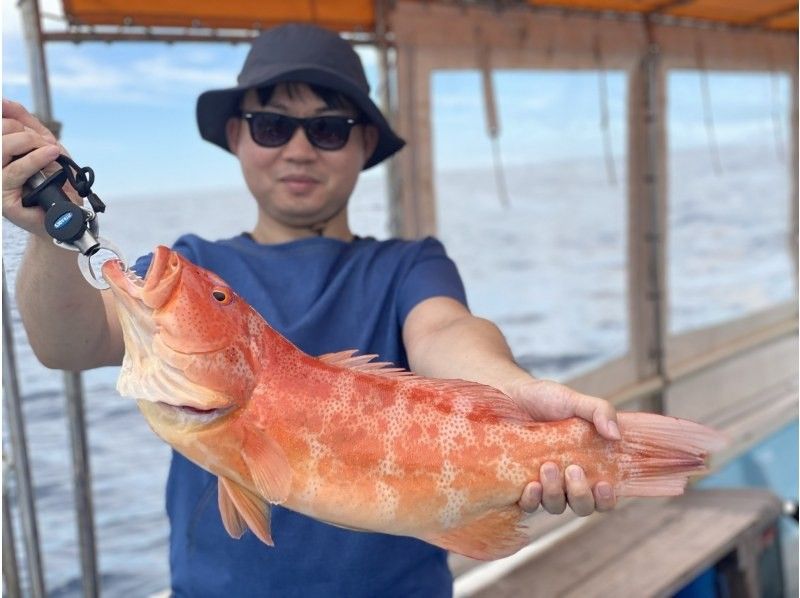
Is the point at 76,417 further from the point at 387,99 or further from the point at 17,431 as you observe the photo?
the point at 387,99

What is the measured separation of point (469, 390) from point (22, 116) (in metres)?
0.84

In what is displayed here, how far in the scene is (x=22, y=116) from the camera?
4.64 ft

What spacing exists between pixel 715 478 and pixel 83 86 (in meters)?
4.68

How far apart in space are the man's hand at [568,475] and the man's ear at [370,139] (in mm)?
1080

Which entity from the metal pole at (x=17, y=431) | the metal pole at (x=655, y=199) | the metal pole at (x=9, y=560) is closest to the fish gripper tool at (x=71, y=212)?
the metal pole at (x=17, y=431)

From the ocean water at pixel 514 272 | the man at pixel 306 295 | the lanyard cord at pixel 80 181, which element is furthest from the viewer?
the ocean water at pixel 514 272

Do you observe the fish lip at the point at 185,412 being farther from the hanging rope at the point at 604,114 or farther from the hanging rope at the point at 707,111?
the hanging rope at the point at 707,111

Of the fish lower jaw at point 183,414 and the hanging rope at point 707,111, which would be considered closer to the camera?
the fish lower jaw at point 183,414

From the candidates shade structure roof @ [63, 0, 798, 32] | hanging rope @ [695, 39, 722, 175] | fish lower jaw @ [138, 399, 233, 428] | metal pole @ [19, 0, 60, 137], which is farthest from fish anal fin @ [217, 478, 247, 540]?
hanging rope @ [695, 39, 722, 175]

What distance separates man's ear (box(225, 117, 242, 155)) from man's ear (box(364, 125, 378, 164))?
0.33m

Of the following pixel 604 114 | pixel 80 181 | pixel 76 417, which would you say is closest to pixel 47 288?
pixel 80 181

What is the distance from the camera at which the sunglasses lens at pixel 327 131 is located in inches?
81.5

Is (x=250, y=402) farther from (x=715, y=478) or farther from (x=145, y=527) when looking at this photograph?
(x=715, y=478)

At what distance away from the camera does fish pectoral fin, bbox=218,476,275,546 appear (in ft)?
4.42
